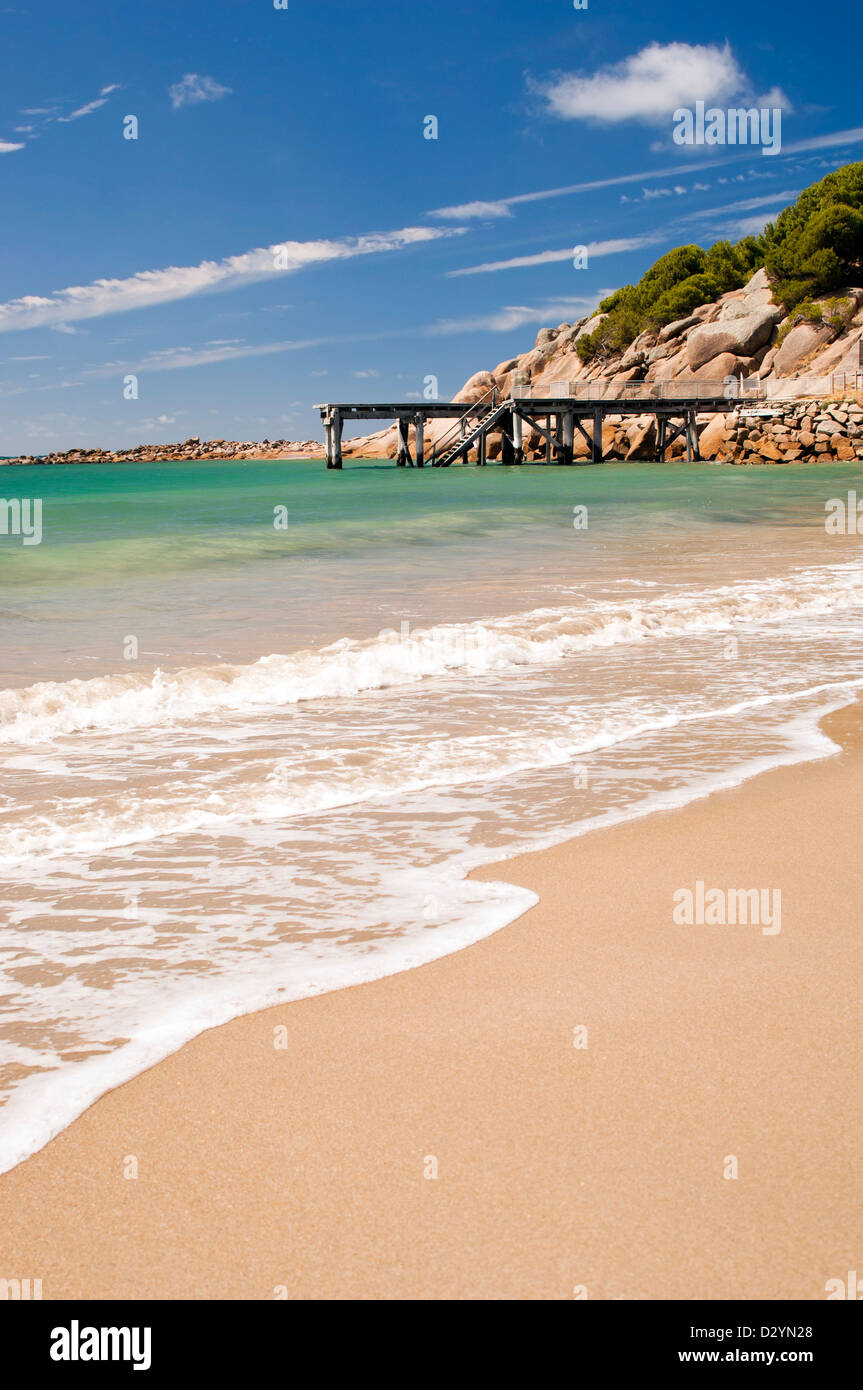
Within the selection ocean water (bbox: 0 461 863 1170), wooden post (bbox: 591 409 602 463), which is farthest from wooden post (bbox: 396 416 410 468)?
ocean water (bbox: 0 461 863 1170)

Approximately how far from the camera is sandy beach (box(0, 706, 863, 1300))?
2.06 m

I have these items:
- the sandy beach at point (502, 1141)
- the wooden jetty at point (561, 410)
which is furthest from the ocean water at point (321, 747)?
the wooden jetty at point (561, 410)

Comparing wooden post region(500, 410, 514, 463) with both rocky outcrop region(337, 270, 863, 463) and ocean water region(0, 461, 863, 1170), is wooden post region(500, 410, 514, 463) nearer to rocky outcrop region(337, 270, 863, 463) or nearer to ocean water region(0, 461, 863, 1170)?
rocky outcrop region(337, 270, 863, 463)

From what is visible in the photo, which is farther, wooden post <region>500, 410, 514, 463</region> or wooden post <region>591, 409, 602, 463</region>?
wooden post <region>500, 410, 514, 463</region>

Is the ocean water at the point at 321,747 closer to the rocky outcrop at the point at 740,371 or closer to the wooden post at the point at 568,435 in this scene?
the rocky outcrop at the point at 740,371

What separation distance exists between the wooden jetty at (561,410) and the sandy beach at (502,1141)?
51.4m

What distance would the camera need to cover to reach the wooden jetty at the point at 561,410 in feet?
174

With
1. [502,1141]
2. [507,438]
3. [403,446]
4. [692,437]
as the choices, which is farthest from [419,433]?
[502,1141]

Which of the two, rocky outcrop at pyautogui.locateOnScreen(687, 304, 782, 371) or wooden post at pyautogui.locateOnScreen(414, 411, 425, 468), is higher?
rocky outcrop at pyautogui.locateOnScreen(687, 304, 782, 371)

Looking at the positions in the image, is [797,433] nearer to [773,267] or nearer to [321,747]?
[773,267]

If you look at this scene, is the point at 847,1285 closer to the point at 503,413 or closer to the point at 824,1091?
the point at 824,1091

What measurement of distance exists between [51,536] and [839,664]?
1921 cm

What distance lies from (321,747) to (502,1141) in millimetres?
3911

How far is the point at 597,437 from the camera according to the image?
182ft
